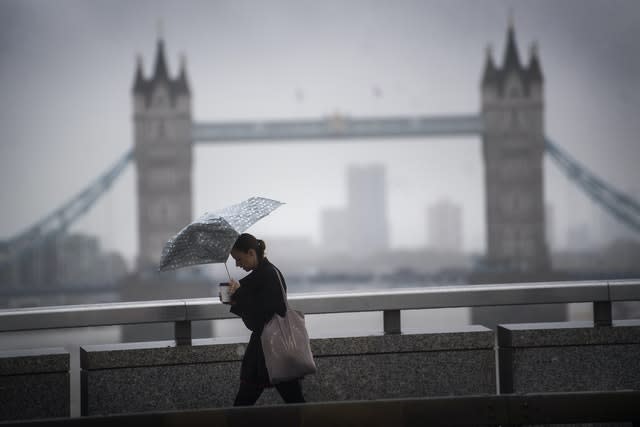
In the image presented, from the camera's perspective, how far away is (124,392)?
10.1ft

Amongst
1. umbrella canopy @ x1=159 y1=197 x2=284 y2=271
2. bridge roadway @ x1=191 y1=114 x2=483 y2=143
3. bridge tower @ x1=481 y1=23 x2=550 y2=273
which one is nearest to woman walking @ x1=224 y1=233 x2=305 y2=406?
umbrella canopy @ x1=159 y1=197 x2=284 y2=271

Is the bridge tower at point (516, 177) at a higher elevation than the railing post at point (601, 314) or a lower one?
higher

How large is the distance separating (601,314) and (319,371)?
1.12 m

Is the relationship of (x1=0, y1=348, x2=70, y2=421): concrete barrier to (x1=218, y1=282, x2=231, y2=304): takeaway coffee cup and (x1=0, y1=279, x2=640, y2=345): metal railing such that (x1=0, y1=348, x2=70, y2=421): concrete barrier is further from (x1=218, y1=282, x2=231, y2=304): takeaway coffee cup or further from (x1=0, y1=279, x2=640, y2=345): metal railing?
(x1=218, y1=282, x2=231, y2=304): takeaway coffee cup

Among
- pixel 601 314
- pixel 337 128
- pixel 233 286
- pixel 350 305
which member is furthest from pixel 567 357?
pixel 337 128

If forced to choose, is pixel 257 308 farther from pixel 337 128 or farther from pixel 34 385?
pixel 337 128

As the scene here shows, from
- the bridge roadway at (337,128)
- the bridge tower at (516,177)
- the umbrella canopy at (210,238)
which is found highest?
the bridge roadway at (337,128)

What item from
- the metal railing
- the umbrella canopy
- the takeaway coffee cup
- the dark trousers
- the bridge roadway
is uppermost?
the bridge roadway

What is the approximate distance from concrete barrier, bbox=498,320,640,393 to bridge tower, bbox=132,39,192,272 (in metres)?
48.8

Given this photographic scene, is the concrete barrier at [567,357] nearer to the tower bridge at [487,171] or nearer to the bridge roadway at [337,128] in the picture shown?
the tower bridge at [487,171]

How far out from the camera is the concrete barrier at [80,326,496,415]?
3062 millimetres

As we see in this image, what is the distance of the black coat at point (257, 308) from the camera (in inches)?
109

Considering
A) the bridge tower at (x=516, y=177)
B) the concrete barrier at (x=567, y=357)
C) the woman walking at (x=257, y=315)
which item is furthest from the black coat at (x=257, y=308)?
the bridge tower at (x=516, y=177)

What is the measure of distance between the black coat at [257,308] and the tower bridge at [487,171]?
48575 mm
